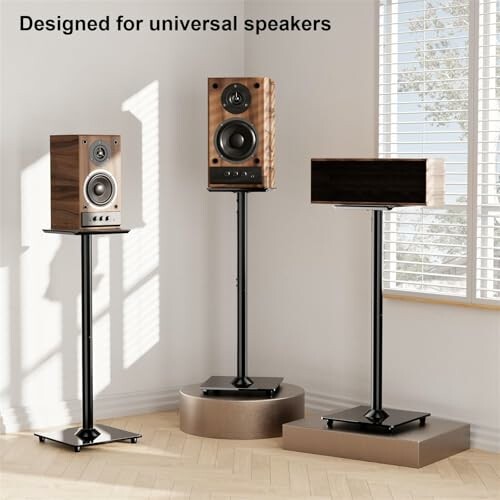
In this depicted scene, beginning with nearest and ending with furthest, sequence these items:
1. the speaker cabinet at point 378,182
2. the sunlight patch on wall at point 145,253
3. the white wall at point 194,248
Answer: the speaker cabinet at point 378,182
the white wall at point 194,248
the sunlight patch on wall at point 145,253

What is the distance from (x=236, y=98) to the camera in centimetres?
486

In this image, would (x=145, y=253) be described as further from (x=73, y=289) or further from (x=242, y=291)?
(x=242, y=291)

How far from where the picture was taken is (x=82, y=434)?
A: 4.71m

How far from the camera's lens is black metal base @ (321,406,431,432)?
4.53 meters

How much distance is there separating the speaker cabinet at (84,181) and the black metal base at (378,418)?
4.29 feet

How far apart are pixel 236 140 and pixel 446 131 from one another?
3.14 ft

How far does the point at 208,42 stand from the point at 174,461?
2.30 metres

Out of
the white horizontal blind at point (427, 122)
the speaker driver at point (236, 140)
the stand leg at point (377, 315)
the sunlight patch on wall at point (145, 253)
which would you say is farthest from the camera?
the sunlight patch on wall at point (145, 253)

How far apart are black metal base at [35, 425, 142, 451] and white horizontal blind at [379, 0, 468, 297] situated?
1432 millimetres

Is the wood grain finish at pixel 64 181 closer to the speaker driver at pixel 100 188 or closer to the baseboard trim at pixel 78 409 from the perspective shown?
the speaker driver at pixel 100 188

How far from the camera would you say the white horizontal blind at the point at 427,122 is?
476 centimetres

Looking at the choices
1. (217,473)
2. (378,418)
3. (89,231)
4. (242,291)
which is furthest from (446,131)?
(217,473)

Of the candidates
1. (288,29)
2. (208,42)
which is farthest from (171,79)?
(288,29)

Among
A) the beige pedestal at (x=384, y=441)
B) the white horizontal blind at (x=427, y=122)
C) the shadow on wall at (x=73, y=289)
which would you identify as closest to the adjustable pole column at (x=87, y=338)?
the shadow on wall at (x=73, y=289)
